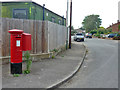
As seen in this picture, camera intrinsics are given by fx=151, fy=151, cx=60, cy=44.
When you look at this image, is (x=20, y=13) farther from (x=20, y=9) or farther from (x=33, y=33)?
(x=33, y=33)

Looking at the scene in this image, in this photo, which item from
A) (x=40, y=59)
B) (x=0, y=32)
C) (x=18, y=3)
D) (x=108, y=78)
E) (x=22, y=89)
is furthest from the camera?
(x=18, y=3)

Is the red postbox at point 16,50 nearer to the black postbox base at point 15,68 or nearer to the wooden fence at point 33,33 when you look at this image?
the black postbox base at point 15,68

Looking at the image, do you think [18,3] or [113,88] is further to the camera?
[18,3]

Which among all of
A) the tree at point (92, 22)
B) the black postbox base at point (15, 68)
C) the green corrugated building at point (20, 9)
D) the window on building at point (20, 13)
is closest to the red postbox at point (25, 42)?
the black postbox base at point (15, 68)

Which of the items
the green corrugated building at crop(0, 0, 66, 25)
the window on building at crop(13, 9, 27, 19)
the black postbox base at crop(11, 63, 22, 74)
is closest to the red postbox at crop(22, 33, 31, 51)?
the black postbox base at crop(11, 63, 22, 74)

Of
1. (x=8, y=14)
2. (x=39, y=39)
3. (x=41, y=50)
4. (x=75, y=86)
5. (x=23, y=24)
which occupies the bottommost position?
(x=75, y=86)

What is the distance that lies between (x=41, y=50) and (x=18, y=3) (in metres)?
4.18

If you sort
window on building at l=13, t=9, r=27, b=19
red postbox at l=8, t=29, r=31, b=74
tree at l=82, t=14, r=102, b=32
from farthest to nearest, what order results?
1. tree at l=82, t=14, r=102, b=32
2. window on building at l=13, t=9, r=27, b=19
3. red postbox at l=8, t=29, r=31, b=74

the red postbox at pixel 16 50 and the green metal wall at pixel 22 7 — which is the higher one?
the green metal wall at pixel 22 7

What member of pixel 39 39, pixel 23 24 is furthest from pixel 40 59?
pixel 23 24

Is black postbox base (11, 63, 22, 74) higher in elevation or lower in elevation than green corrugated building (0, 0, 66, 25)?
lower

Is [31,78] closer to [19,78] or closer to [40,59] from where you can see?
[19,78]

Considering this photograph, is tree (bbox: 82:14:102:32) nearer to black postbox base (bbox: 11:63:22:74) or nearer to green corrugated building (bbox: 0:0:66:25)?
green corrugated building (bbox: 0:0:66:25)

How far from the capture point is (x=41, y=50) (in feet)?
30.6
